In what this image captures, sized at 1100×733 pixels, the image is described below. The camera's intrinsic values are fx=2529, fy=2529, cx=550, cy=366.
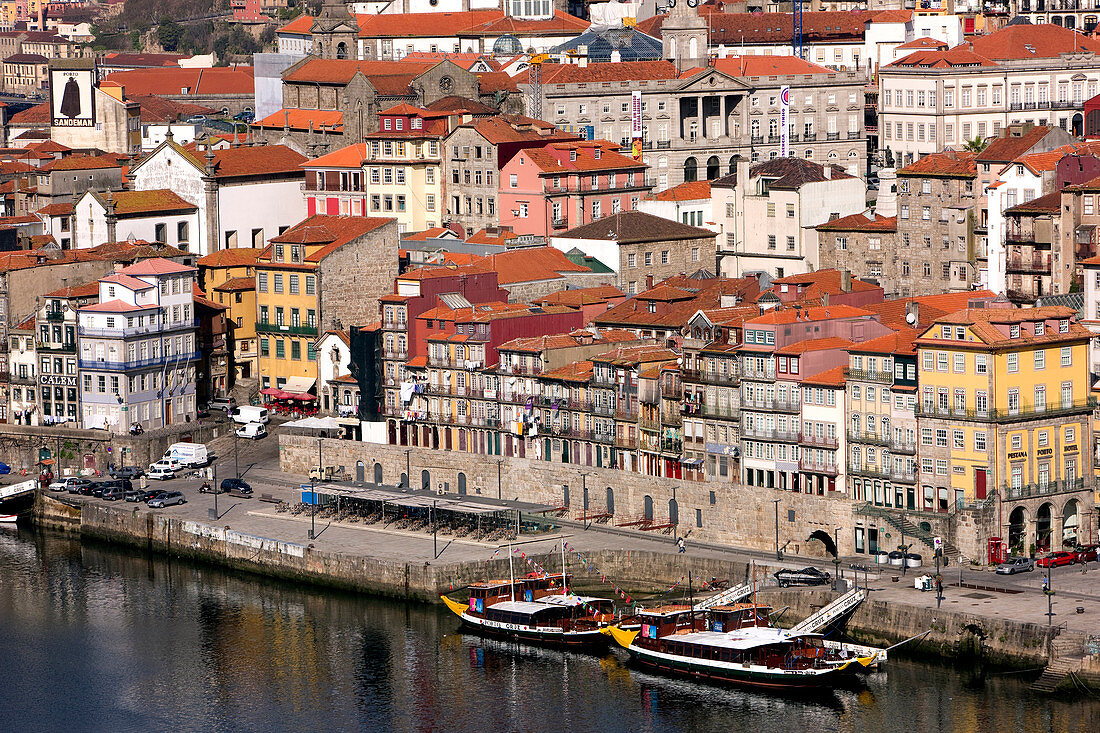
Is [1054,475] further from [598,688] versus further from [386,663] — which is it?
[386,663]

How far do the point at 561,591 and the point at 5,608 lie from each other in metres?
28.6

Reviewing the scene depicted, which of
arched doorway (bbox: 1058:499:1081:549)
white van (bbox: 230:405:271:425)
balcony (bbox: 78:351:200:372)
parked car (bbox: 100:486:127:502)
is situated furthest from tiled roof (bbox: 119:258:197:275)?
arched doorway (bbox: 1058:499:1081:549)

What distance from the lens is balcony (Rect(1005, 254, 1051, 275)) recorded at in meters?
131

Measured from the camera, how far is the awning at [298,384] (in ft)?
491

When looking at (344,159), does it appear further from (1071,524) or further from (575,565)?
(1071,524)

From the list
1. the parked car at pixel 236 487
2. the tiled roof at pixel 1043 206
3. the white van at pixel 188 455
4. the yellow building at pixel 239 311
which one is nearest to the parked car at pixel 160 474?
the white van at pixel 188 455

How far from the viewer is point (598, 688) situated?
104750mm

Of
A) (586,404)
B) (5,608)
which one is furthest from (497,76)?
(5,608)

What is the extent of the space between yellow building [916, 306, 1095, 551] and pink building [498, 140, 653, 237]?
49.8m

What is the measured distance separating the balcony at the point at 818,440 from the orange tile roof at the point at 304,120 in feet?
250

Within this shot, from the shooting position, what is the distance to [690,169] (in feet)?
583

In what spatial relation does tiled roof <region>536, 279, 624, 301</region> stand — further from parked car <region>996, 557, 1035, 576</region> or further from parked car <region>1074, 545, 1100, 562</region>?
parked car <region>996, 557, 1035, 576</region>

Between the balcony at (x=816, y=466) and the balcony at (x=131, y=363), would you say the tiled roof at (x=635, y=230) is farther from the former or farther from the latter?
the balcony at (x=816, y=466)

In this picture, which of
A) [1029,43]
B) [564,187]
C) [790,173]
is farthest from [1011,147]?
[1029,43]
